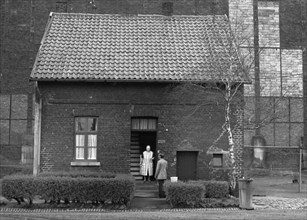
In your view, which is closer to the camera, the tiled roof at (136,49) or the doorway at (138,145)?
the tiled roof at (136,49)

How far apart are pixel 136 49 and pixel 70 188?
346 inches

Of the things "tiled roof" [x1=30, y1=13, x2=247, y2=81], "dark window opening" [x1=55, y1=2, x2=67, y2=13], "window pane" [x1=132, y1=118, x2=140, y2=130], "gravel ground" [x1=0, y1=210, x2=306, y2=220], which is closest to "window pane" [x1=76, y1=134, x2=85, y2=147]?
"window pane" [x1=132, y1=118, x2=140, y2=130]

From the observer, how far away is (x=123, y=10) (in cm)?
3638

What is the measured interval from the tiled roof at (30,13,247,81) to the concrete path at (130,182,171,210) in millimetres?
4600

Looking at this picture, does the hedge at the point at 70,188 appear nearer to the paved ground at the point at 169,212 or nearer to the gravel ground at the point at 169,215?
the paved ground at the point at 169,212

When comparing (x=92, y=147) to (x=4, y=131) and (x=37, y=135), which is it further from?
(x=4, y=131)

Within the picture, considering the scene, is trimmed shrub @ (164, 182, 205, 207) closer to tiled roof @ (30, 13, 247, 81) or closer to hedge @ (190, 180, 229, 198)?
hedge @ (190, 180, 229, 198)

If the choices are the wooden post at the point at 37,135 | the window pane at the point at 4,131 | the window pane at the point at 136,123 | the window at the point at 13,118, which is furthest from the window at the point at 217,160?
the window pane at the point at 4,131

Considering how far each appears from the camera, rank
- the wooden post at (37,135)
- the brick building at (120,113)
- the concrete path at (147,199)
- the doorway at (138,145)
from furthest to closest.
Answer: the doorway at (138,145), the brick building at (120,113), the wooden post at (37,135), the concrete path at (147,199)

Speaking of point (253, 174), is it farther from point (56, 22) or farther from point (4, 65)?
point (4, 65)

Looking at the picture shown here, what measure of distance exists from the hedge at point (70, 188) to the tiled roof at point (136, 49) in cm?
547

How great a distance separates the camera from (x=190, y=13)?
36250 mm

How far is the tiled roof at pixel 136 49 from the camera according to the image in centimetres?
2031

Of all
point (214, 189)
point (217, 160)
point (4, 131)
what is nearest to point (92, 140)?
point (217, 160)
